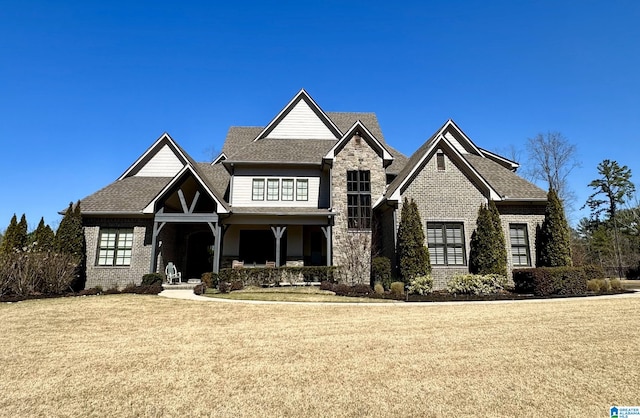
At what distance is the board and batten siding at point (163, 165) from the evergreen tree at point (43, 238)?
263 inches

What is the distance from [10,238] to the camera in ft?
54.0

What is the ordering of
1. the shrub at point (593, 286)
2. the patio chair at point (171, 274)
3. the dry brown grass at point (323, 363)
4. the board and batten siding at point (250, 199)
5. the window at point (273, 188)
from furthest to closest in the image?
the window at point (273, 188) < the board and batten siding at point (250, 199) < the patio chair at point (171, 274) < the shrub at point (593, 286) < the dry brown grass at point (323, 363)

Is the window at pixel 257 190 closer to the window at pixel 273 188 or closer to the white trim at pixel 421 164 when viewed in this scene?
the window at pixel 273 188

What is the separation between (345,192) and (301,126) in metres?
6.86

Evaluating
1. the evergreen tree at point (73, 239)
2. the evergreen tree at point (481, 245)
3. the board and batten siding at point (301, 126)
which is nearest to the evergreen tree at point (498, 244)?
the evergreen tree at point (481, 245)

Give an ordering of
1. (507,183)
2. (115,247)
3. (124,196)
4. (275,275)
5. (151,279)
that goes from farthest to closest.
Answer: (124,196) → (507,183) → (115,247) → (275,275) → (151,279)

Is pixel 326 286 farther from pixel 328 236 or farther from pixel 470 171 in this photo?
pixel 470 171

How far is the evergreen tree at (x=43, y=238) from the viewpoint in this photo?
54.0 feet

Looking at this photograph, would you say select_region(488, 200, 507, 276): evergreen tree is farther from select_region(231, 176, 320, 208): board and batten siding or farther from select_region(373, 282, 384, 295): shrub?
select_region(231, 176, 320, 208): board and batten siding

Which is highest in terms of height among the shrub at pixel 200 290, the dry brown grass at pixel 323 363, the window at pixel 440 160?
the window at pixel 440 160

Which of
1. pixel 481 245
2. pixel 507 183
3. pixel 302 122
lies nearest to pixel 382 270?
pixel 481 245

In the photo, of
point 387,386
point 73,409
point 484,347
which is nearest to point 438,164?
point 484,347

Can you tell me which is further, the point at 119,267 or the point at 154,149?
the point at 154,149

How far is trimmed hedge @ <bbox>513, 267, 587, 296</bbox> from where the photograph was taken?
14.7 meters
